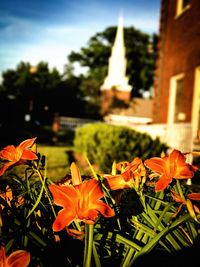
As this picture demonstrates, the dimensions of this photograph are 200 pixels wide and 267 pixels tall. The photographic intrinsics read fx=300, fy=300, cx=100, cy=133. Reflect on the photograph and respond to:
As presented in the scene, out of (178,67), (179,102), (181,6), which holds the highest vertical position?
(181,6)

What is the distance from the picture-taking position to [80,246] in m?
0.93

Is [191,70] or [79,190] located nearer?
[79,190]

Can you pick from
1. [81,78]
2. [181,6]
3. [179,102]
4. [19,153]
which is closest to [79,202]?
[19,153]

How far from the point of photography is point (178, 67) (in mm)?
10180

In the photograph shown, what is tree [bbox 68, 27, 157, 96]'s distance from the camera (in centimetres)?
5105

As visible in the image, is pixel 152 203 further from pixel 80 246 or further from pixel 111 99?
pixel 111 99

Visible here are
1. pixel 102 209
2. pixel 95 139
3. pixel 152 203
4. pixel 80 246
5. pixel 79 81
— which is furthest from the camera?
pixel 79 81

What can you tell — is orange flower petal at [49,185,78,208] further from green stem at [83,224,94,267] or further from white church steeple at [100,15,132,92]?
white church steeple at [100,15,132,92]

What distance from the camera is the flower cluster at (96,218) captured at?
82 centimetres

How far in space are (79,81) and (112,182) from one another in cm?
5186

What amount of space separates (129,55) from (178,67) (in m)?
43.3

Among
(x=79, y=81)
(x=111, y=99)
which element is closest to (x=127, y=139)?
(x=111, y=99)

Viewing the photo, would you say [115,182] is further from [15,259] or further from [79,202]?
[15,259]

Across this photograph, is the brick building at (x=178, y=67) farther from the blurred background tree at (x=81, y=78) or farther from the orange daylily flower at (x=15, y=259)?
the blurred background tree at (x=81, y=78)
